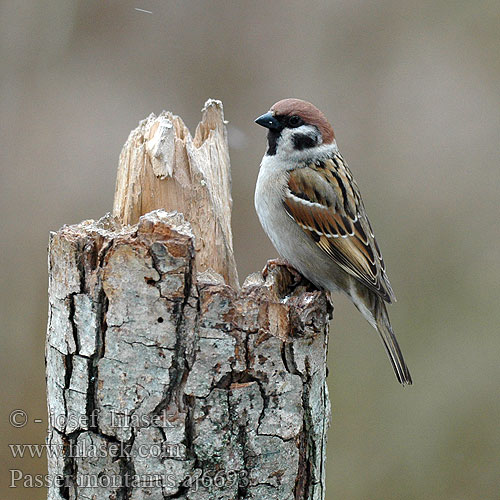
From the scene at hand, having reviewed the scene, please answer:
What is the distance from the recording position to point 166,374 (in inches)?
84.0

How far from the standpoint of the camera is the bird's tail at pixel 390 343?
3.26 metres

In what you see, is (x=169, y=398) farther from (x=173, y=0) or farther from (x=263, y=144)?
(x=173, y=0)

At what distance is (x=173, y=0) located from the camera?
489cm

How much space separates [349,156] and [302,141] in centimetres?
155

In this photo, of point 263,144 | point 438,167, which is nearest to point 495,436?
point 438,167

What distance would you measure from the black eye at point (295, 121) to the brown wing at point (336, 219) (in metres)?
0.20

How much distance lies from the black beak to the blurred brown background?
1.19 meters

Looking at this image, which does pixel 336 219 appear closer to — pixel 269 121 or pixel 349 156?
pixel 269 121

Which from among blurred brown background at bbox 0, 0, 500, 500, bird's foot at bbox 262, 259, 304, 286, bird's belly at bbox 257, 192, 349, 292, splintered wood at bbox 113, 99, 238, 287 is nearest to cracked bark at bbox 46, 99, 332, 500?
splintered wood at bbox 113, 99, 238, 287

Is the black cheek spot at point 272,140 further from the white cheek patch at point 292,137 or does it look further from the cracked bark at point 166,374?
the cracked bark at point 166,374

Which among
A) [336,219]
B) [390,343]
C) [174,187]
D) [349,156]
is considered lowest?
[390,343]

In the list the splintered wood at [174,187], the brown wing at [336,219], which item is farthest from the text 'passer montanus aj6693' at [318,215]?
the splintered wood at [174,187]

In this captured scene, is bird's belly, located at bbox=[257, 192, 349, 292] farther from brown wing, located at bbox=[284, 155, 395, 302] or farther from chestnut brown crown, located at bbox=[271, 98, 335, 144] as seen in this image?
chestnut brown crown, located at bbox=[271, 98, 335, 144]

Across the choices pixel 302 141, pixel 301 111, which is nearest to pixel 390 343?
pixel 302 141
